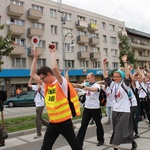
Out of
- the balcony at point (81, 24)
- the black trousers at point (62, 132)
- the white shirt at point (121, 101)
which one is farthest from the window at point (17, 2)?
the black trousers at point (62, 132)

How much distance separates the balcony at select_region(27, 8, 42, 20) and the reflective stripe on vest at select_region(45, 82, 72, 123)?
31.1 meters

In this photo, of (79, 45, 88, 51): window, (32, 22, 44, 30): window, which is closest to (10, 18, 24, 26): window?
(32, 22, 44, 30): window

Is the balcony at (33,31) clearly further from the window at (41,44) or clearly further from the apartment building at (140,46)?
the apartment building at (140,46)

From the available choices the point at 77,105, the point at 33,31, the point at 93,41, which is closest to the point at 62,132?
the point at 77,105

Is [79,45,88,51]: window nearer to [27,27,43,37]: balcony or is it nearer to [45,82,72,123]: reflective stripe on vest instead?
[27,27,43,37]: balcony

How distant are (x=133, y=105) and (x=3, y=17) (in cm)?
2867

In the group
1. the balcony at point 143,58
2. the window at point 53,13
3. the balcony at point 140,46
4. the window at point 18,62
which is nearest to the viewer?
the window at point 18,62

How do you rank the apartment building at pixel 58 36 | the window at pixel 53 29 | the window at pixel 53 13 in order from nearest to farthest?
the apartment building at pixel 58 36 → the window at pixel 53 29 → the window at pixel 53 13

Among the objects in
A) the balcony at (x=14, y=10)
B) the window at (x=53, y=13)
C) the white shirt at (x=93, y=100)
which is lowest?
the white shirt at (x=93, y=100)

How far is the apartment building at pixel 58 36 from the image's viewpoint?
31656 millimetres

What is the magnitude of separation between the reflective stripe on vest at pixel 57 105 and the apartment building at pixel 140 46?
5202 cm

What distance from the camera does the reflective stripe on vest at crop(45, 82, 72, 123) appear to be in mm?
3854

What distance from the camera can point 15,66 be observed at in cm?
3250

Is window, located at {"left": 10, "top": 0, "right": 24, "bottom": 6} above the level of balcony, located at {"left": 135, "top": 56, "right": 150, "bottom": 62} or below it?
above
